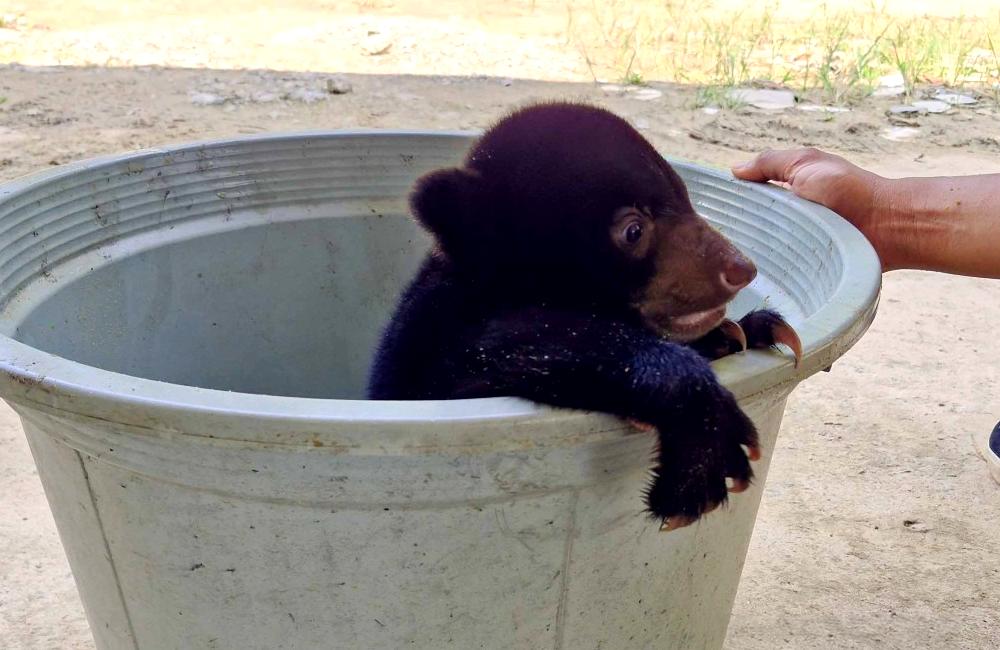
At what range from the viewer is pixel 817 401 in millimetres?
3271

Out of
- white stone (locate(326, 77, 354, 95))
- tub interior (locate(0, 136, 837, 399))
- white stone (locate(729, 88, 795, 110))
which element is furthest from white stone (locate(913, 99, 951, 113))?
tub interior (locate(0, 136, 837, 399))

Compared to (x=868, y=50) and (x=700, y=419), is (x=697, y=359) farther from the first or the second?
(x=868, y=50)

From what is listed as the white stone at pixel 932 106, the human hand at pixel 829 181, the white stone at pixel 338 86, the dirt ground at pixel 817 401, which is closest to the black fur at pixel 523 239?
the human hand at pixel 829 181

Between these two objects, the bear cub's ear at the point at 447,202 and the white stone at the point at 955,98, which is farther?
the white stone at the point at 955,98

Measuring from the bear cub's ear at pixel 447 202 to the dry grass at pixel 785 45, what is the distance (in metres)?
5.84

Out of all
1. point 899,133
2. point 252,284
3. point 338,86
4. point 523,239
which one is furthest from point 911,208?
point 338,86

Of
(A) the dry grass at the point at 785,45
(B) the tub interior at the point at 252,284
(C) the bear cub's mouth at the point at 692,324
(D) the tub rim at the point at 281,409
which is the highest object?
(D) the tub rim at the point at 281,409

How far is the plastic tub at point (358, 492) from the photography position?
932 millimetres

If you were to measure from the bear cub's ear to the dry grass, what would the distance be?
584 cm

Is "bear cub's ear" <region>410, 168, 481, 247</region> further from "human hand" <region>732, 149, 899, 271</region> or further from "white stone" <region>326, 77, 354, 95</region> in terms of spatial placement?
"white stone" <region>326, 77, 354, 95</region>

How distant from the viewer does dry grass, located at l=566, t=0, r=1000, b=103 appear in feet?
23.9

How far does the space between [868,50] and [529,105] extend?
6.79m

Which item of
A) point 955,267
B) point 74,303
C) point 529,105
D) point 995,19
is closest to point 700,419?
point 529,105

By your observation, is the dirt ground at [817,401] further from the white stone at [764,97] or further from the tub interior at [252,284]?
the tub interior at [252,284]
